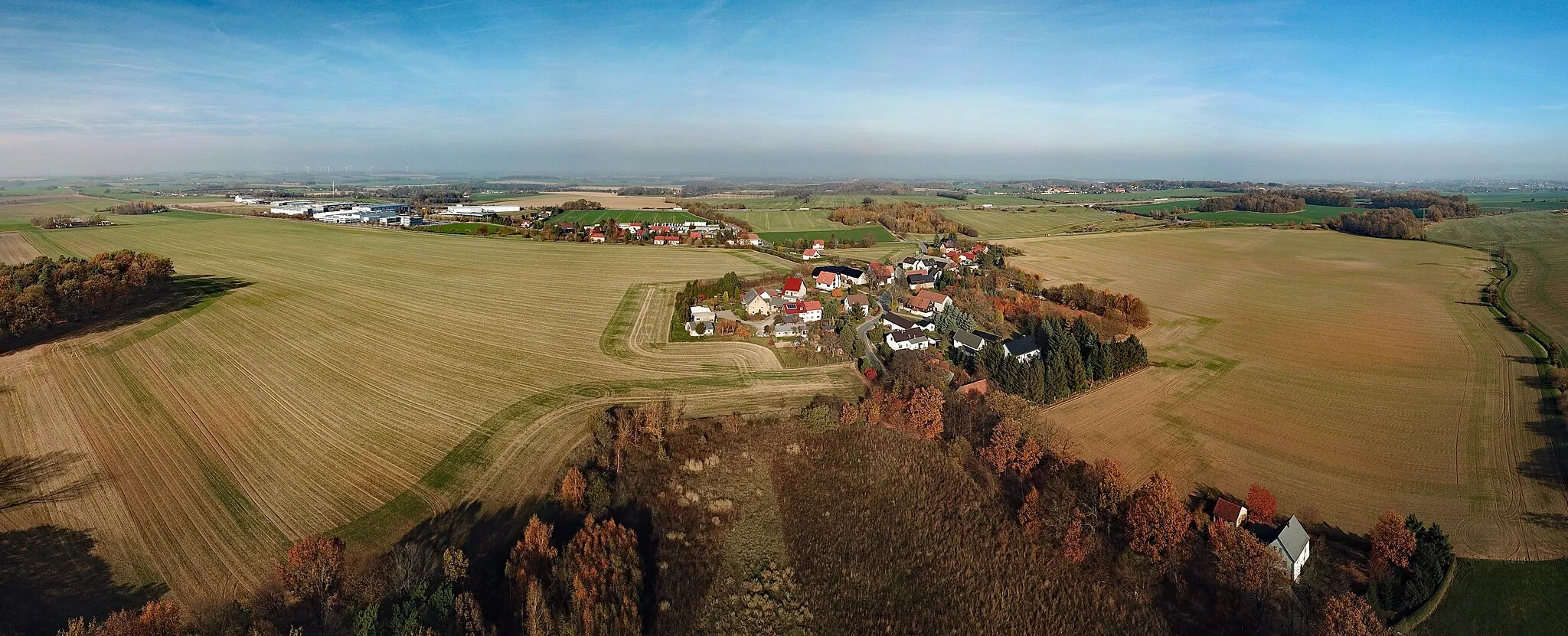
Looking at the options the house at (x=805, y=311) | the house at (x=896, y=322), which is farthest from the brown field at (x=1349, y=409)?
the house at (x=805, y=311)

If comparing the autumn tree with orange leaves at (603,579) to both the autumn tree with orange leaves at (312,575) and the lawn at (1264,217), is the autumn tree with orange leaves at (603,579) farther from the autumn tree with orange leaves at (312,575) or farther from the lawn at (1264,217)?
the lawn at (1264,217)

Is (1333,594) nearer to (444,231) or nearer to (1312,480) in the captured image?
(1312,480)

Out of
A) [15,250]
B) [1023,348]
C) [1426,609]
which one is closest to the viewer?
[1426,609]

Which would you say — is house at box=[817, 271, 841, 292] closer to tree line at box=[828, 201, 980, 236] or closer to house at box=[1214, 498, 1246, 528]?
house at box=[1214, 498, 1246, 528]

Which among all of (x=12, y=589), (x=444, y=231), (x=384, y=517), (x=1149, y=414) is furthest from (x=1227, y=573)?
(x=444, y=231)

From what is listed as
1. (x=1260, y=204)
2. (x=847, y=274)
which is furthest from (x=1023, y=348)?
(x=1260, y=204)

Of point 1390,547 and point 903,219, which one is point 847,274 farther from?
point 903,219
